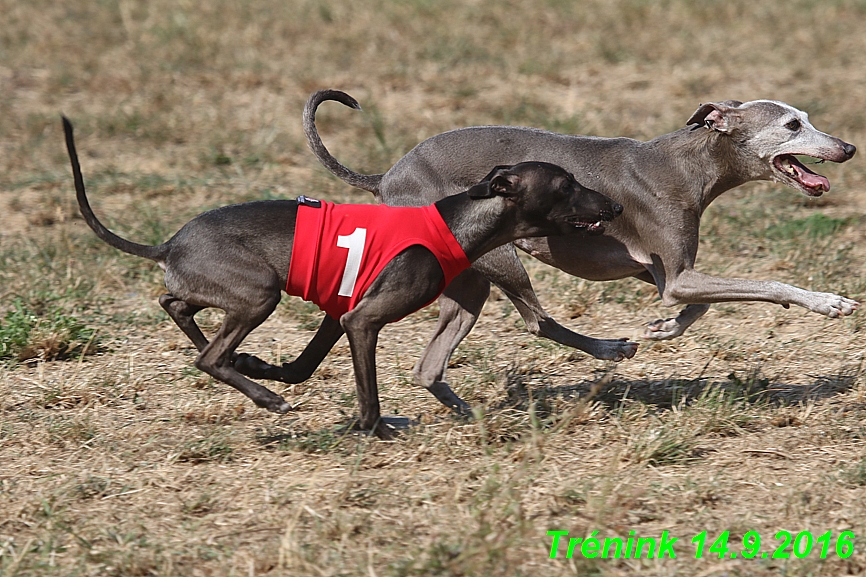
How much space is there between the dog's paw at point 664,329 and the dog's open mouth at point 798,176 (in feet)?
2.91

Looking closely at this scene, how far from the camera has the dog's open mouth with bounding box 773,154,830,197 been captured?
5.48 m

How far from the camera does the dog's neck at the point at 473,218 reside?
5.01 m

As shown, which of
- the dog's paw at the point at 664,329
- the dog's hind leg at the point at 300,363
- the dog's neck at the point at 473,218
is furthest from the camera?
the dog's paw at the point at 664,329

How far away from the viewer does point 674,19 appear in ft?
42.9

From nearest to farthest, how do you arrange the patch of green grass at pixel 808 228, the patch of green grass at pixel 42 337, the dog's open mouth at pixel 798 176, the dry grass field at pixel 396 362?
the dry grass field at pixel 396 362, the dog's open mouth at pixel 798 176, the patch of green grass at pixel 42 337, the patch of green grass at pixel 808 228

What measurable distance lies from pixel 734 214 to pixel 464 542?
515cm

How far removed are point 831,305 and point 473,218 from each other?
1701 mm

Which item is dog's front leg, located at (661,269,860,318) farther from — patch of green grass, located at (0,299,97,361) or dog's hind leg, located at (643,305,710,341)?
patch of green grass, located at (0,299,97,361)

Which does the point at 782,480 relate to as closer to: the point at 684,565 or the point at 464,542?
the point at 684,565

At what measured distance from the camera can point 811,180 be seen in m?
5.49

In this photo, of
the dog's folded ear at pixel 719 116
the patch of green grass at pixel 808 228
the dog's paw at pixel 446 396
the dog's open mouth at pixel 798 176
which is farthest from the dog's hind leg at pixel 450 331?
the patch of green grass at pixel 808 228

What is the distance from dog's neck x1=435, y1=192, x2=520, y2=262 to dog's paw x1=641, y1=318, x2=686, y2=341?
115 cm

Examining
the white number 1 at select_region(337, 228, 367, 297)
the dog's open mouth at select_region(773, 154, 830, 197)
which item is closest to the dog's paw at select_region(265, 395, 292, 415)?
the white number 1 at select_region(337, 228, 367, 297)

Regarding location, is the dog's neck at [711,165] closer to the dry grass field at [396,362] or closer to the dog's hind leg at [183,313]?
the dry grass field at [396,362]
